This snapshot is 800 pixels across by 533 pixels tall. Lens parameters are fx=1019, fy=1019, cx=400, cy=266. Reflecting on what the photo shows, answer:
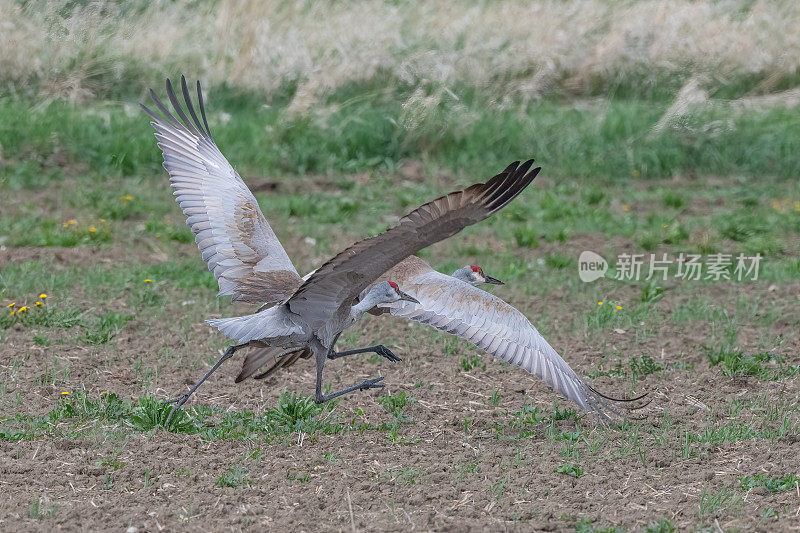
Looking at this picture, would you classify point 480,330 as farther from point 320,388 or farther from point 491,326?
point 320,388

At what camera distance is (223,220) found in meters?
6.02

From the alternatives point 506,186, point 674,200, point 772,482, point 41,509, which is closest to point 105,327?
point 41,509

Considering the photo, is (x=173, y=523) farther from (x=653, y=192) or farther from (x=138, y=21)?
(x=138, y=21)

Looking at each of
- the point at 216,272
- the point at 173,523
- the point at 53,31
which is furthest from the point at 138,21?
the point at 173,523

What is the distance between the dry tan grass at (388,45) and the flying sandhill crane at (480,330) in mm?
6255

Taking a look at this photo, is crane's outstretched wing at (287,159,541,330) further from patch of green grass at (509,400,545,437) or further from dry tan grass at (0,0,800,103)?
dry tan grass at (0,0,800,103)

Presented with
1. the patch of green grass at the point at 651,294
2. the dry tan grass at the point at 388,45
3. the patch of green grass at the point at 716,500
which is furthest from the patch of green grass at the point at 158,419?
the dry tan grass at the point at 388,45

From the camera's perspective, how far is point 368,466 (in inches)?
188

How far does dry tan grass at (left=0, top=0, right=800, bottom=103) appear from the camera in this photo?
1221cm

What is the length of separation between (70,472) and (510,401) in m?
2.50

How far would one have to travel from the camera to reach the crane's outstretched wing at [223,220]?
5.53 meters

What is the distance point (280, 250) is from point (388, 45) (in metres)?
7.87

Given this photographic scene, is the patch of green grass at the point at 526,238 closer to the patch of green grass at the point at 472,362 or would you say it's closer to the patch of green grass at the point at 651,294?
the patch of green grass at the point at 651,294

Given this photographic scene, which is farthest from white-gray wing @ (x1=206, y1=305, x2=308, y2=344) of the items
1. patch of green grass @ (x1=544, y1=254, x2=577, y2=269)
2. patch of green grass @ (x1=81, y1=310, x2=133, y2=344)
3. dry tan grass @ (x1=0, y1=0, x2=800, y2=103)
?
dry tan grass @ (x1=0, y1=0, x2=800, y2=103)
